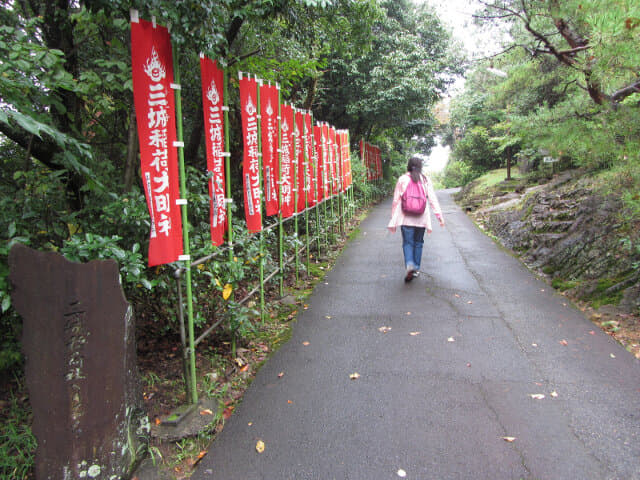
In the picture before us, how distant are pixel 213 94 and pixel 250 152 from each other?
1.00 meters

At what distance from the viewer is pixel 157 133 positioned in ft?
9.75

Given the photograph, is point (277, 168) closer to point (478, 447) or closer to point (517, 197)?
point (478, 447)

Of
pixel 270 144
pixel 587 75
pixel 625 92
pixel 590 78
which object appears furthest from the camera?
pixel 270 144

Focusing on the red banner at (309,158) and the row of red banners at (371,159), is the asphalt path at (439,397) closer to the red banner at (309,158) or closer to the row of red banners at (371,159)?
the red banner at (309,158)

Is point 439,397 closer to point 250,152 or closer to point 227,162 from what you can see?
point 227,162

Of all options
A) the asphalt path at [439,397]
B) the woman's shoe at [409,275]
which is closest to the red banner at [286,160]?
the asphalt path at [439,397]

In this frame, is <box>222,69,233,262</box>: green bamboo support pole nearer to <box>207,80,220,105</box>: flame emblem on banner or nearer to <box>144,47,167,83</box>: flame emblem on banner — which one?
<box>207,80,220,105</box>: flame emblem on banner

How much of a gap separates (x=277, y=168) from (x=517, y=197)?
10.3 meters

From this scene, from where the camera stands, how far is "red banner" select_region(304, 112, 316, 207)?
7.11m

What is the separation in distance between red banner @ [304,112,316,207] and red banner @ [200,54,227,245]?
318cm

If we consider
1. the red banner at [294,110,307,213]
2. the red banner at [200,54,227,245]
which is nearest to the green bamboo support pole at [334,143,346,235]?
the red banner at [294,110,307,213]

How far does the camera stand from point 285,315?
223 inches

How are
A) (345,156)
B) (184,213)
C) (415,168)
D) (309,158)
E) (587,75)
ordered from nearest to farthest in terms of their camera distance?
1. (184,213)
2. (587,75)
3. (415,168)
4. (309,158)
5. (345,156)

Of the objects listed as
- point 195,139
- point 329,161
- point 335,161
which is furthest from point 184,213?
point 335,161
